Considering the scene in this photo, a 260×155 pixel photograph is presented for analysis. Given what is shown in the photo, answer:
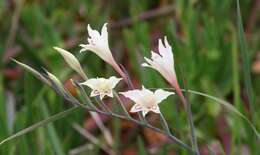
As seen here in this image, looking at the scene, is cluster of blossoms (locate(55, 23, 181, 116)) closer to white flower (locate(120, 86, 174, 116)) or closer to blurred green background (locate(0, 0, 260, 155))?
white flower (locate(120, 86, 174, 116))

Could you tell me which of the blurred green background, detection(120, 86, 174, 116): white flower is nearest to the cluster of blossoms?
detection(120, 86, 174, 116): white flower

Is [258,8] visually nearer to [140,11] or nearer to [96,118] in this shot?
[140,11]

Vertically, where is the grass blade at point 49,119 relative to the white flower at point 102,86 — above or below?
below

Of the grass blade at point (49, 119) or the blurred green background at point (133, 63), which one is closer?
the grass blade at point (49, 119)

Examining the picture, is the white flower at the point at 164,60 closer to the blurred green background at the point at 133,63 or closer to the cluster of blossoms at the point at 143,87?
the cluster of blossoms at the point at 143,87

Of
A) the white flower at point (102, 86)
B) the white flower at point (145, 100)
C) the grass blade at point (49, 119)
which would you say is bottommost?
the white flower at point (145, 100)

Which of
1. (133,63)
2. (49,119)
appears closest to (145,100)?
(49,119)

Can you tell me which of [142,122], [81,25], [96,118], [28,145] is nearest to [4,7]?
[81,25]

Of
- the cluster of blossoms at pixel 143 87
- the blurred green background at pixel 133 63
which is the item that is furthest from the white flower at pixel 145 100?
the blurred green background at pixel 133 63

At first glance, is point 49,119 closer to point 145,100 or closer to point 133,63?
point 145,100
